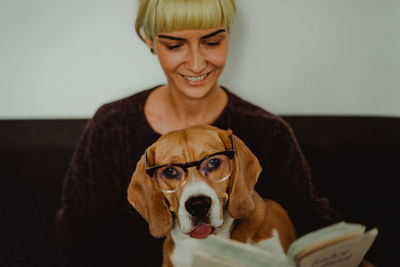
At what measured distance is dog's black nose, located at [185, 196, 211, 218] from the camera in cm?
92

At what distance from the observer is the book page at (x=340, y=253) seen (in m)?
0.77

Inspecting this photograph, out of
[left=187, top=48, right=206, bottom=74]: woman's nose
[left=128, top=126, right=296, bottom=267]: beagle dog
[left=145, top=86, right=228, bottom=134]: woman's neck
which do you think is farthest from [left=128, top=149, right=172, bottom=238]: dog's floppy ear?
[left=187, top=48, right=206, bottom=74]: woman's nose

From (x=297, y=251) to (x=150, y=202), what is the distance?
447mm

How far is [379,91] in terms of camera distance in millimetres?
1682

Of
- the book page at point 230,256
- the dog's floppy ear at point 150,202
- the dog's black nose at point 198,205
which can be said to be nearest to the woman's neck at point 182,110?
the dog's floppy ear at point 150,202

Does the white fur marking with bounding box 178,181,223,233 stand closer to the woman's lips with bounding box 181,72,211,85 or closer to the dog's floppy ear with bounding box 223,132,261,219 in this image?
the dog's floppy ear with bounding box 223,132,261,219

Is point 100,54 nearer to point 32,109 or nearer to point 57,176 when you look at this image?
point 32,109

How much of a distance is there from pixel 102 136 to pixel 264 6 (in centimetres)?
85

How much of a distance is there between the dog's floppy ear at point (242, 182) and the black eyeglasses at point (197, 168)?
29 mm

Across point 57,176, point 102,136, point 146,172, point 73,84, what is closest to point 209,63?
point 146,172

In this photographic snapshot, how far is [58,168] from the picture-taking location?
60.2 inches

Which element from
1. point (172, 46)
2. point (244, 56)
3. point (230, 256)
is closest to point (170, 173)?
point (230, 256)

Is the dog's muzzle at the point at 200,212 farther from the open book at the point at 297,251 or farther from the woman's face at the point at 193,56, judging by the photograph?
the woman's face at the point at 193,56

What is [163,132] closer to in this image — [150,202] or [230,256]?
[150,202]
